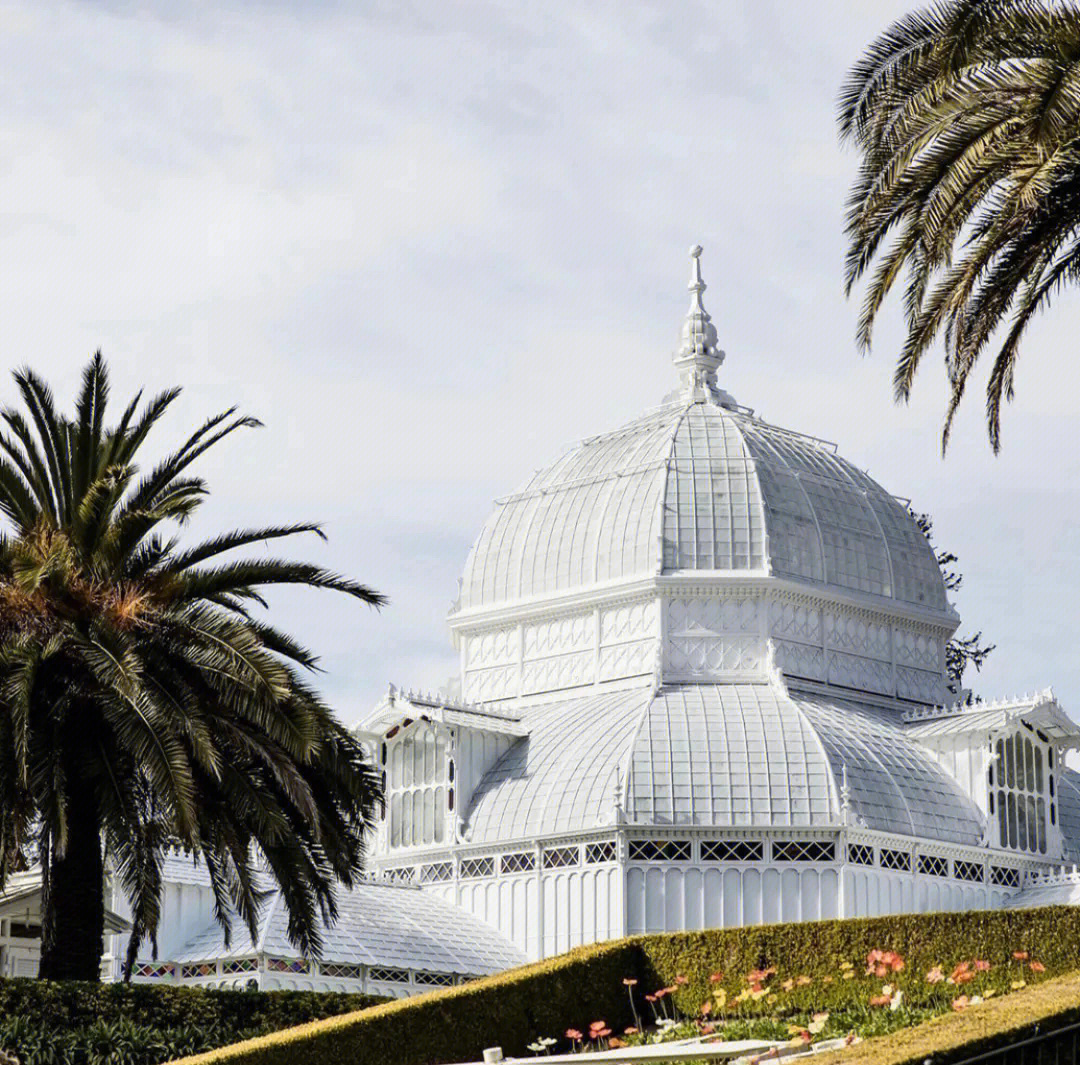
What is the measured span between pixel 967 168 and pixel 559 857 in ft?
79.2

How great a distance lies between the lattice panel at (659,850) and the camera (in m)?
42.9

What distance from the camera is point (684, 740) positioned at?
4453cm

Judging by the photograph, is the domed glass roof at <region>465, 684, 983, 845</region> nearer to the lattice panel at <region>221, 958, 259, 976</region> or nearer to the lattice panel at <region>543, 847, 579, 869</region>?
the lattice panel at <region>543, 847, 579, 869</region>

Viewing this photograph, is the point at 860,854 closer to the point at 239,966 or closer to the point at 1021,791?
the point at 1021,791

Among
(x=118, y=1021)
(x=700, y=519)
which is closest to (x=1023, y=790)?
(x=700, y=519)

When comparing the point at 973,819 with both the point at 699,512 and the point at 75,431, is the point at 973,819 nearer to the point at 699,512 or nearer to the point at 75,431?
the point at 699,512

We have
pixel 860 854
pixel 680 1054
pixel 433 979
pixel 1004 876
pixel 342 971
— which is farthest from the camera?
pixel 1004 876

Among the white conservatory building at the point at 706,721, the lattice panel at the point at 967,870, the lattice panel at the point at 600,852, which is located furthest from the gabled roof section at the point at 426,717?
Answer: the lattice panel at the point at 967,870

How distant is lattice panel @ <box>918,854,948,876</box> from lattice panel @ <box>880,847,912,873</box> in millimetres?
425

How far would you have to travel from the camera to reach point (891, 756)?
152ft

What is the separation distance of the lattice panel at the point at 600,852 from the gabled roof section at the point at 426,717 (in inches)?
187

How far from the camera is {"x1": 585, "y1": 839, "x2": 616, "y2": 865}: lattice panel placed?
43.0 m

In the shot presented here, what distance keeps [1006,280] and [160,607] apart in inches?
429

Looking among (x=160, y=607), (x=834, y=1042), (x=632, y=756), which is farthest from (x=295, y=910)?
(x=632, y=756)
